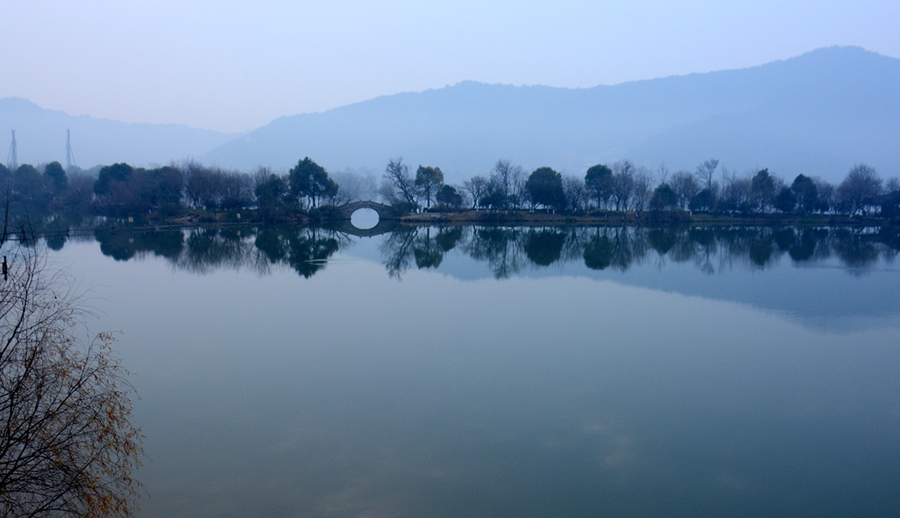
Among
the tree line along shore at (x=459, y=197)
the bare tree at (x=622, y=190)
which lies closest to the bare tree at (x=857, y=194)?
the tree line along shore at (x=459, y=197)

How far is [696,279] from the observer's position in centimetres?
2042

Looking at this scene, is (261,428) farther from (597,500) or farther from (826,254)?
(826,254)

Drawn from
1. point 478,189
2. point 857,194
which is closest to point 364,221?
point 478,189

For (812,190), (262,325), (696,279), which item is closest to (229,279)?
(262,325)

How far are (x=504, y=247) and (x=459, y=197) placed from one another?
75.9ft

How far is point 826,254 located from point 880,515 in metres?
26.4

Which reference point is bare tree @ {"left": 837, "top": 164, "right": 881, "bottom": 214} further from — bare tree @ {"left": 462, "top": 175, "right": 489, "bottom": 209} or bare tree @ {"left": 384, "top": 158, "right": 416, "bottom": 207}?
bare tree @ {"left": 384, "top": 158, "right": 416, "bottom": 207}

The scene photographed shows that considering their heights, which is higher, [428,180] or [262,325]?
[428,180]

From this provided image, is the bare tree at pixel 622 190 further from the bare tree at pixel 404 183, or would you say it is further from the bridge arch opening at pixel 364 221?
the bridge arch opening at pixel 364 221

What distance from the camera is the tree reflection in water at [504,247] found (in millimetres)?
24062

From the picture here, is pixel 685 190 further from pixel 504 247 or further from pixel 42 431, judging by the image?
pixel 42 431

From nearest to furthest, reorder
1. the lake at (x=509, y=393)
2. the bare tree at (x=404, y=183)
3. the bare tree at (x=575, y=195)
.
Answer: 1. the lake at (x=509, y=393)
2. the bare tree at (x=575, y=195)
3. the bare tree at (x=404, y=183)

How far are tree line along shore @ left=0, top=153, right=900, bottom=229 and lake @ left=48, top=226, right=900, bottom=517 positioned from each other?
27571mm

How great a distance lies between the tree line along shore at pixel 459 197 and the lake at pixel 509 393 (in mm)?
27571
